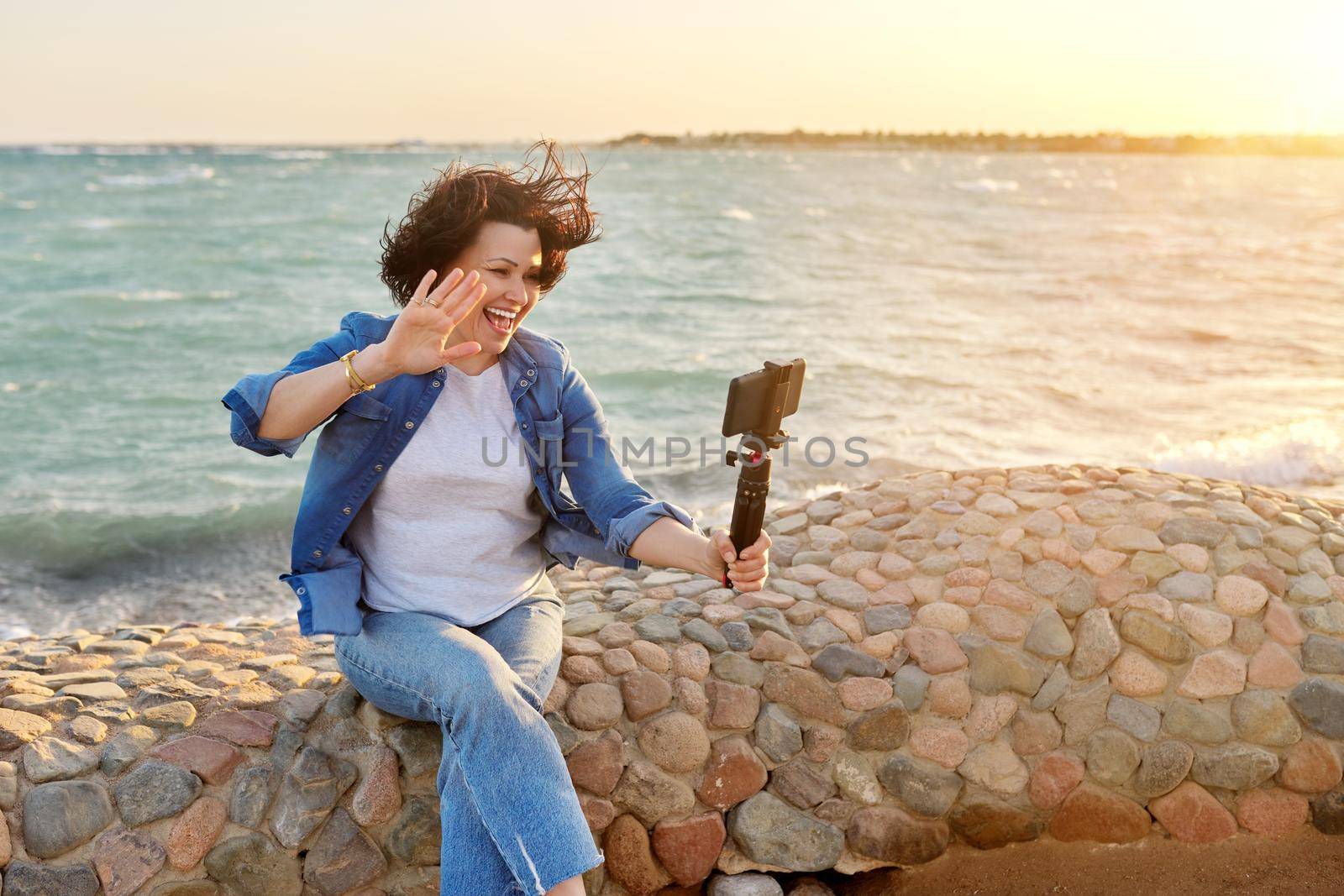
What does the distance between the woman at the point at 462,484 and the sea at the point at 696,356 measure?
1.03 feet

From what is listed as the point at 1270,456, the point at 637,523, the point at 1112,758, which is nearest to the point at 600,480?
the point at 637,523

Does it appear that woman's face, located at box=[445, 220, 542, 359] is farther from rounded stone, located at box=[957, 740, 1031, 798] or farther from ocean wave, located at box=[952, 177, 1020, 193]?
ocean wave, located at box=[952, 177, 1020, 193]

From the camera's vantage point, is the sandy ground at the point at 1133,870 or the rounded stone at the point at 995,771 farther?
the rounded stone at the point at 995,771

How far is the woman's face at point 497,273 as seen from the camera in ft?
8.91

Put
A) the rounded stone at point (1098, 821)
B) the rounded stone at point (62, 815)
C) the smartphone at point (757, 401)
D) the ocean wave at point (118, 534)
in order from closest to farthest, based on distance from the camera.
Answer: the smartphone at point (757, 401) < the rounded stone at point (62, 815) < the rounded stone at point (1098, 821) < the ocean wave at point (118, 534)

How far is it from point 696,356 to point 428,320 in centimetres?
889

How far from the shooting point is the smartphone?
217 centimetres

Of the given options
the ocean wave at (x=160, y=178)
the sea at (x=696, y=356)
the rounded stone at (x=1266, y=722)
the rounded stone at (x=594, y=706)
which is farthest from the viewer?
the ocean wave at (x=160, y=178)

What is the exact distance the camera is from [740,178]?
5162 centimetres

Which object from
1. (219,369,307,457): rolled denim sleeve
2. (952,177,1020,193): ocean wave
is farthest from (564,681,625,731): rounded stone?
(952,177,1020,193): ocean wave

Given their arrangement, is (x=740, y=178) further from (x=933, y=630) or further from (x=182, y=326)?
(x=933, y=630)

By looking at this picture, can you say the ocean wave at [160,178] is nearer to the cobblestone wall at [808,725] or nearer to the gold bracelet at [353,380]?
the cobblestone wall at [808,725]

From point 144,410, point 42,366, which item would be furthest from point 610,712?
point 42,366

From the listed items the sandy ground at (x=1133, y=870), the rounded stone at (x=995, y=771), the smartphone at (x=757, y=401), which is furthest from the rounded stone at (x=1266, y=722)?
the smartphone at (x=757, y=401)
